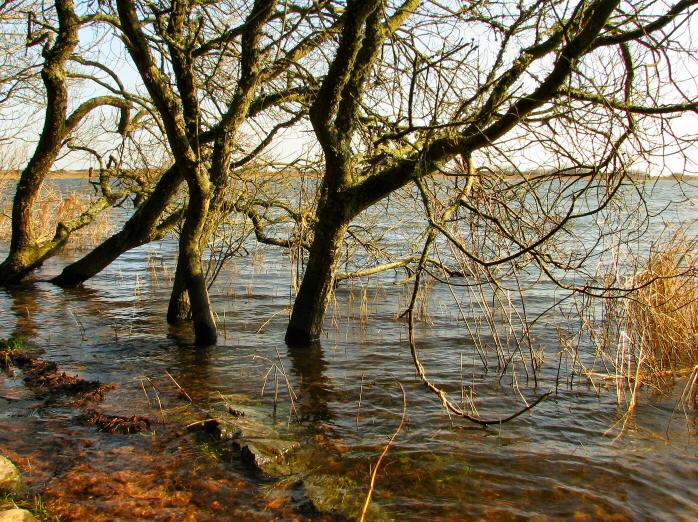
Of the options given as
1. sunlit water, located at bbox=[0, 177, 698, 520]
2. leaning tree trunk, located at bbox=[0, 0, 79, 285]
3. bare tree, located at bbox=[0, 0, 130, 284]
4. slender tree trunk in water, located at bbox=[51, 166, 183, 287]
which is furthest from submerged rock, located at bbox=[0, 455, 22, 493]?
leaning tree trunk, located at bbox=[0, 0, 79, 285]

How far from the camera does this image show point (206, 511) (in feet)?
12.1

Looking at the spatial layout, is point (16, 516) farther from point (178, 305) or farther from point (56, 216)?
point (56, 216)

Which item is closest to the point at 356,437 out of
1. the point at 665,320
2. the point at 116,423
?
the point at 116,423

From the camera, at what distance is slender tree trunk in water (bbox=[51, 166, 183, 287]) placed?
9.63 metres

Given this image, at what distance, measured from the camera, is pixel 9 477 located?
3662mm

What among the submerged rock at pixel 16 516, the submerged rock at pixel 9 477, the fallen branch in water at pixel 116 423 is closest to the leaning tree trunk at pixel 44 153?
the fallen branch in water at pixel 116 423

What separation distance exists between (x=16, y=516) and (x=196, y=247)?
4.51m

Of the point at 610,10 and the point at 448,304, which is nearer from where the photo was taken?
the point at 610,10

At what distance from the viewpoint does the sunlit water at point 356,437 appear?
3918mm

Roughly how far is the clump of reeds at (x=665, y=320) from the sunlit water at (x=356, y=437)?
0.47m

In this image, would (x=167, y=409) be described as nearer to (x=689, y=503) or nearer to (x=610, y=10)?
(x=689, y=503)

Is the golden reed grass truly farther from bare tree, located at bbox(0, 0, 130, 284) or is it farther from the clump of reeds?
the clump of reeds

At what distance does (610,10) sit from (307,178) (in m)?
4.59

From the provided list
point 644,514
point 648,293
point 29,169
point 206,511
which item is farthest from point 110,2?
point 644,514
